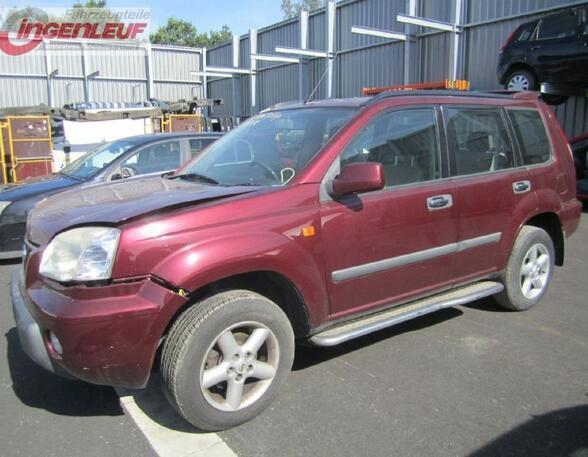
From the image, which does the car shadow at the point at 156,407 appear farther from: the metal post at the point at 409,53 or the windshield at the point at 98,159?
the metal post at the point at 409,53

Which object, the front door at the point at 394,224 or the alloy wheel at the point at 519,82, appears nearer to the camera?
the front door at the point at 394,224

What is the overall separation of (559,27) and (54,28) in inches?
998

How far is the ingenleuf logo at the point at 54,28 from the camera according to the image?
1025 inches

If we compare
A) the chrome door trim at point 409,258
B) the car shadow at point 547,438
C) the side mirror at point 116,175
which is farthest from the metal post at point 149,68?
the car shadow at point 547,438

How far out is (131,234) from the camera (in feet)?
8.60

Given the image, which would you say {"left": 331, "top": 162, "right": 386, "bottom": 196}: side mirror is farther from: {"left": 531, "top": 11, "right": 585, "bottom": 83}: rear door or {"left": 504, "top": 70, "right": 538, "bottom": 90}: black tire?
{"left": 504, "top": 70, "right": 538, "bottom": 90}: black tire

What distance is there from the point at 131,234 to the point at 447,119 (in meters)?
2.48

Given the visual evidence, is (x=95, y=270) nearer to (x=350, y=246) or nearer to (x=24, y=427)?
(x=24, y=427)

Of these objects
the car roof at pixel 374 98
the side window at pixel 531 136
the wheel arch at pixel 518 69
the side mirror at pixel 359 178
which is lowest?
the side mirror at pixel 359 178

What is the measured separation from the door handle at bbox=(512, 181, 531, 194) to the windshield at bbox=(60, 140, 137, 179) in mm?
4933

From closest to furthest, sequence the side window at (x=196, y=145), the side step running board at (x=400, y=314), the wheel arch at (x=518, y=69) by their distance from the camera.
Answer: the side step running board at (x=400, y=314)
the side window at (x=196, y=145)
the wheel arch at (x=518, y=69)

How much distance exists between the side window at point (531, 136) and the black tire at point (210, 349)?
274 centimetres

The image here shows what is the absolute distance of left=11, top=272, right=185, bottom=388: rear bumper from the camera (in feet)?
8.43

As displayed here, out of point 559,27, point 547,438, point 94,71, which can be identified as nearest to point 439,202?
point 547,438
